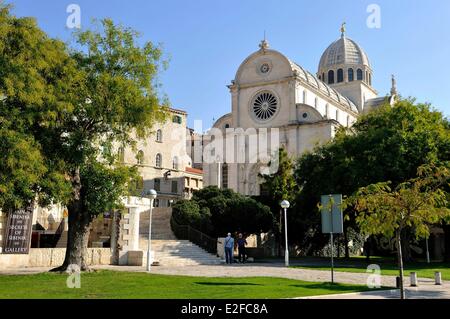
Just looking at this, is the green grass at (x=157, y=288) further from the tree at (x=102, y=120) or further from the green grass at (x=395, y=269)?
the green grass at (x=395, y=269)

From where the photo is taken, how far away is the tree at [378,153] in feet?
98.6

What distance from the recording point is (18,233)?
74.9 ft

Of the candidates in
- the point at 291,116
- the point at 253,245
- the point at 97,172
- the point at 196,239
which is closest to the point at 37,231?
the point at 196,239

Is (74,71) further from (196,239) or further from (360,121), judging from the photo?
(360,121)

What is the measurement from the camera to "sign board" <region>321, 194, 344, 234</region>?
16859mm

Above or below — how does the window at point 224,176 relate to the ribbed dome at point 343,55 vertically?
below

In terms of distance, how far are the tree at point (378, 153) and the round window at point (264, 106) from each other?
26.5m

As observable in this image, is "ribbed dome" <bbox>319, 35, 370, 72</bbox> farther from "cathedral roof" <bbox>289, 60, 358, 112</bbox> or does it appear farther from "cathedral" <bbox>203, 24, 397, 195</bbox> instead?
"cathedral" <bbox>203, 24, 397, 195</bbox>

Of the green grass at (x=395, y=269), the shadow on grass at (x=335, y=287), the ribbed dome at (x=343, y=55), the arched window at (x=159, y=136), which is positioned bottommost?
the shadow on grass at (x=335, y=287)

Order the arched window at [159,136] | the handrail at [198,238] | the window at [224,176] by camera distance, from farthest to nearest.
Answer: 1. the window at [224,176]
2. the arched window at [159,136]
3. the handrail at [198,238]

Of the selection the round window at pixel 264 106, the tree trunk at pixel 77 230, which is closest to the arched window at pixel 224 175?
the round window at pixel 264 106

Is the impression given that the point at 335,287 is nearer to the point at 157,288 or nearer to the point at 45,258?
the point at 157,288

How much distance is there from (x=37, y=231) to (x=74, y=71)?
1429 centimetres

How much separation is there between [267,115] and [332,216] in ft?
156
